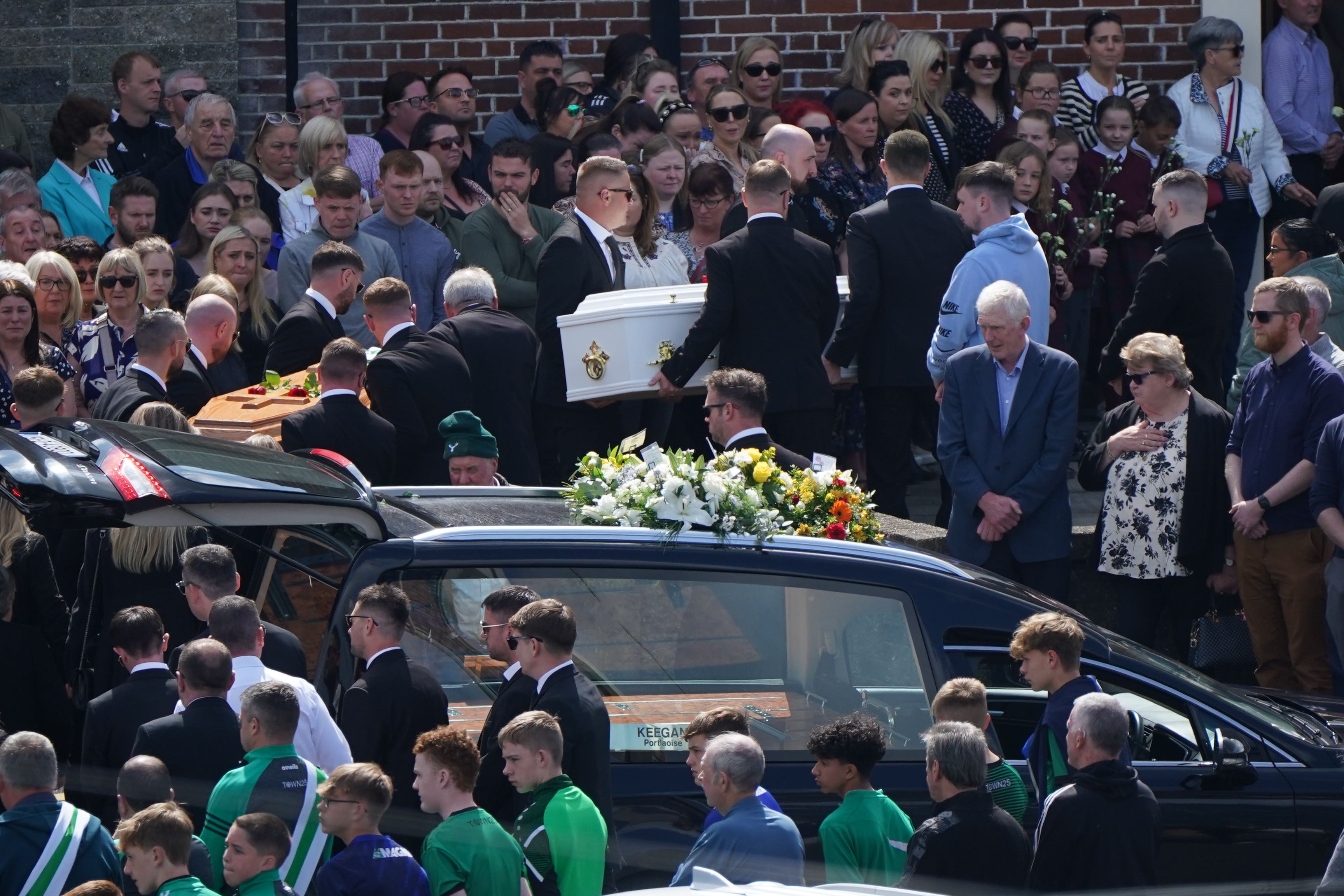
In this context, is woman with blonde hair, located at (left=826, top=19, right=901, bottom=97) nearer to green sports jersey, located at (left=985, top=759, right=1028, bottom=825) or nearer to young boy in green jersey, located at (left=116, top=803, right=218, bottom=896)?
green sports jersey, located at (left=985, top=759, right=1028, bottom=825)

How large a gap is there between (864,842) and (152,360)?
4.73 m

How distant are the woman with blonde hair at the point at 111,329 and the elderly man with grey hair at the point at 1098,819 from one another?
5.84 metres

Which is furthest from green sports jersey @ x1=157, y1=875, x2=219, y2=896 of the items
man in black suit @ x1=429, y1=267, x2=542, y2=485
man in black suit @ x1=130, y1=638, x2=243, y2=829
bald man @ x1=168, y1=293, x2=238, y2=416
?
bald man @ x1=168, y1=293, x2=238, y2=416

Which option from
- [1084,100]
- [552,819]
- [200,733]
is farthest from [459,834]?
[1084,100]

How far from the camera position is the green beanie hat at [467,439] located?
7.51 m

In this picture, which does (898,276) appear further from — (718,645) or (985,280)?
(718,645)

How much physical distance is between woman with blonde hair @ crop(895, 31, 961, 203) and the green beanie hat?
4.52m

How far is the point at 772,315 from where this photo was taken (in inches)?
347

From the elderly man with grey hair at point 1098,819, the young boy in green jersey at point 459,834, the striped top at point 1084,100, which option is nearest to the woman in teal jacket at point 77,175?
the striped top at point 1084,100

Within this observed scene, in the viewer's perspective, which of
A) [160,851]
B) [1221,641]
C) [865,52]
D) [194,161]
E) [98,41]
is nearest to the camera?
[160,851]

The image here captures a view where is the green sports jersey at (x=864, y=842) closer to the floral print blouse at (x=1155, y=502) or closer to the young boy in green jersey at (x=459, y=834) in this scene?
the young boy in green jersey at (x=459, y=834)

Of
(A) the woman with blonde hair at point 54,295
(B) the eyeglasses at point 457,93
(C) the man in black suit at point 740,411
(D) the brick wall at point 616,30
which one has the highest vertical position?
(D) the brick wall at point 616,30

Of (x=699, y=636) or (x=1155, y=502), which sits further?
(x=1155, y=502)

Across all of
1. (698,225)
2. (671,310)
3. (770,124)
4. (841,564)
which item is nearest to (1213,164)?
(770,124)
